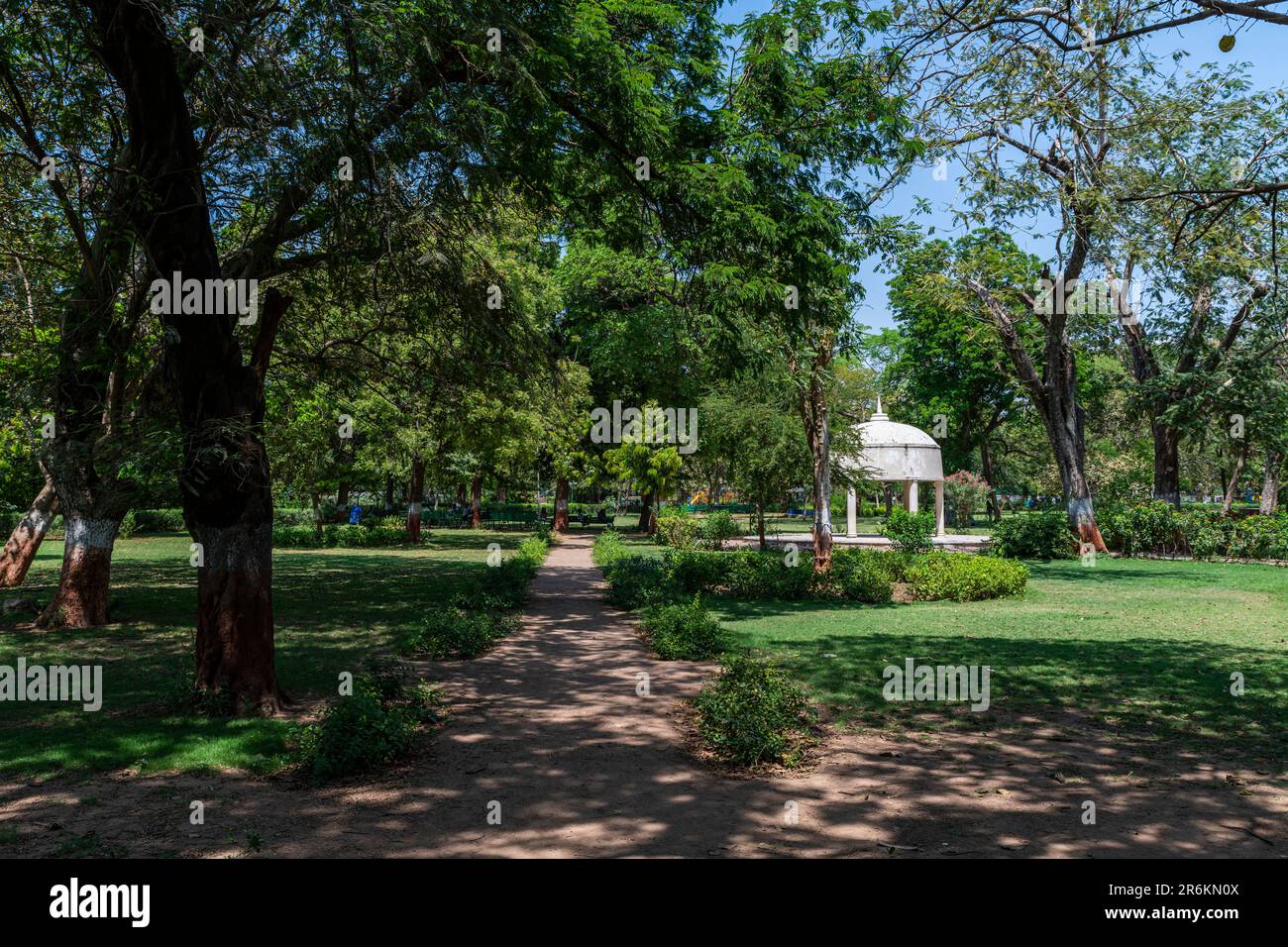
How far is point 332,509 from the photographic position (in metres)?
45.8

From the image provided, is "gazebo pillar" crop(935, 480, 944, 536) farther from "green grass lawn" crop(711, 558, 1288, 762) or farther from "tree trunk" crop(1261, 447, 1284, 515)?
"tree trunk" crop(1261, 447, 1284, 515)

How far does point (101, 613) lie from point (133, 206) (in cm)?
768

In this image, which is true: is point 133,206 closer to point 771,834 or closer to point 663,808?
point 663,808

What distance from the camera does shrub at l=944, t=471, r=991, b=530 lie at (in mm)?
46062

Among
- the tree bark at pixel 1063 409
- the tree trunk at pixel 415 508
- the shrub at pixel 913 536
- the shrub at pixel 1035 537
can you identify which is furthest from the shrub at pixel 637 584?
the tree trunk at pixel 415 508

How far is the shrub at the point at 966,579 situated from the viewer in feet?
56.6

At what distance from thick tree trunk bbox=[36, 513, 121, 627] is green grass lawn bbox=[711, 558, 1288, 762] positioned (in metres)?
9.24

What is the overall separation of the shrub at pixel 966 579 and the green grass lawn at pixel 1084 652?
42 cm

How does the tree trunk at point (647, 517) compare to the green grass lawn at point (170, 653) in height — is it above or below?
above

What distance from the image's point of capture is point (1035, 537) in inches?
1095

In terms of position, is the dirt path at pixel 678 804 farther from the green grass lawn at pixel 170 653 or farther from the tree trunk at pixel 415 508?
the tree trunk at pixel 415 508

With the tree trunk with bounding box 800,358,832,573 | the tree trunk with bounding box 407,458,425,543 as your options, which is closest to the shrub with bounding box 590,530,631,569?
the tree trunk with bounding box 800,358,832,573

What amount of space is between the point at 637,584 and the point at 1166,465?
23305mm

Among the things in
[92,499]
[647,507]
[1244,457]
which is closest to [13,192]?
[92,499]
